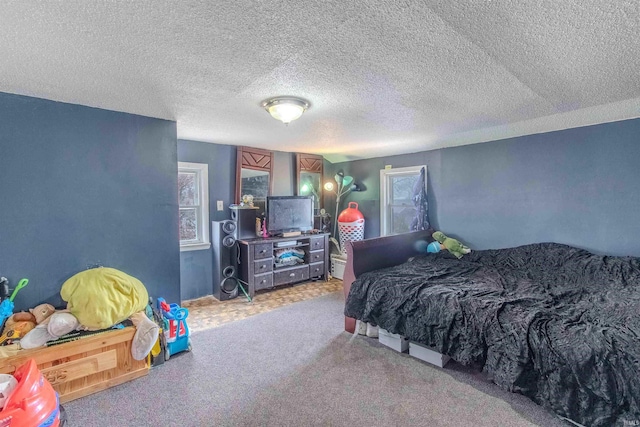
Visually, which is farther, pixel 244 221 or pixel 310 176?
pixel 310 176

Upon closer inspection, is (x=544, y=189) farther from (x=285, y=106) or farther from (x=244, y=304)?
(x=244, y=304)

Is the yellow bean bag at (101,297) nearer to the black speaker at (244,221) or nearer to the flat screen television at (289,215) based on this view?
the black speaker at (244,221)

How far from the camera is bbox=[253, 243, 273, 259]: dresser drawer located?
4.13 meters

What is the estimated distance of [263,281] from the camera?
4223 millimetres

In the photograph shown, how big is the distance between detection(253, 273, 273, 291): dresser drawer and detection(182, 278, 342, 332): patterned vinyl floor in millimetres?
124

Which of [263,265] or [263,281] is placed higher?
[263,265]

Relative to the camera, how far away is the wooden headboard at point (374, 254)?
10.1 ft

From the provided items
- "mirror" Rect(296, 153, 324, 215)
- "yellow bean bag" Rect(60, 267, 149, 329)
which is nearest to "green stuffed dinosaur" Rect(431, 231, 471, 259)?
"mirror" Rect(296, 153, 324, 215)

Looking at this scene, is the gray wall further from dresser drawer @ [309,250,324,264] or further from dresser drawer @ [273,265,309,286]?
dresser drawer @ [309,250,324,264]

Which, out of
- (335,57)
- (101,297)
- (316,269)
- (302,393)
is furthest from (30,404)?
(316,269)

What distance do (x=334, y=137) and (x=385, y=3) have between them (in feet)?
8.56

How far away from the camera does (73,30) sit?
4.57ft

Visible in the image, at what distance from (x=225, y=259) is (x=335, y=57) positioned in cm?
315

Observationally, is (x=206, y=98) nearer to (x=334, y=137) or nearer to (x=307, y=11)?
(x=307, y=11)
